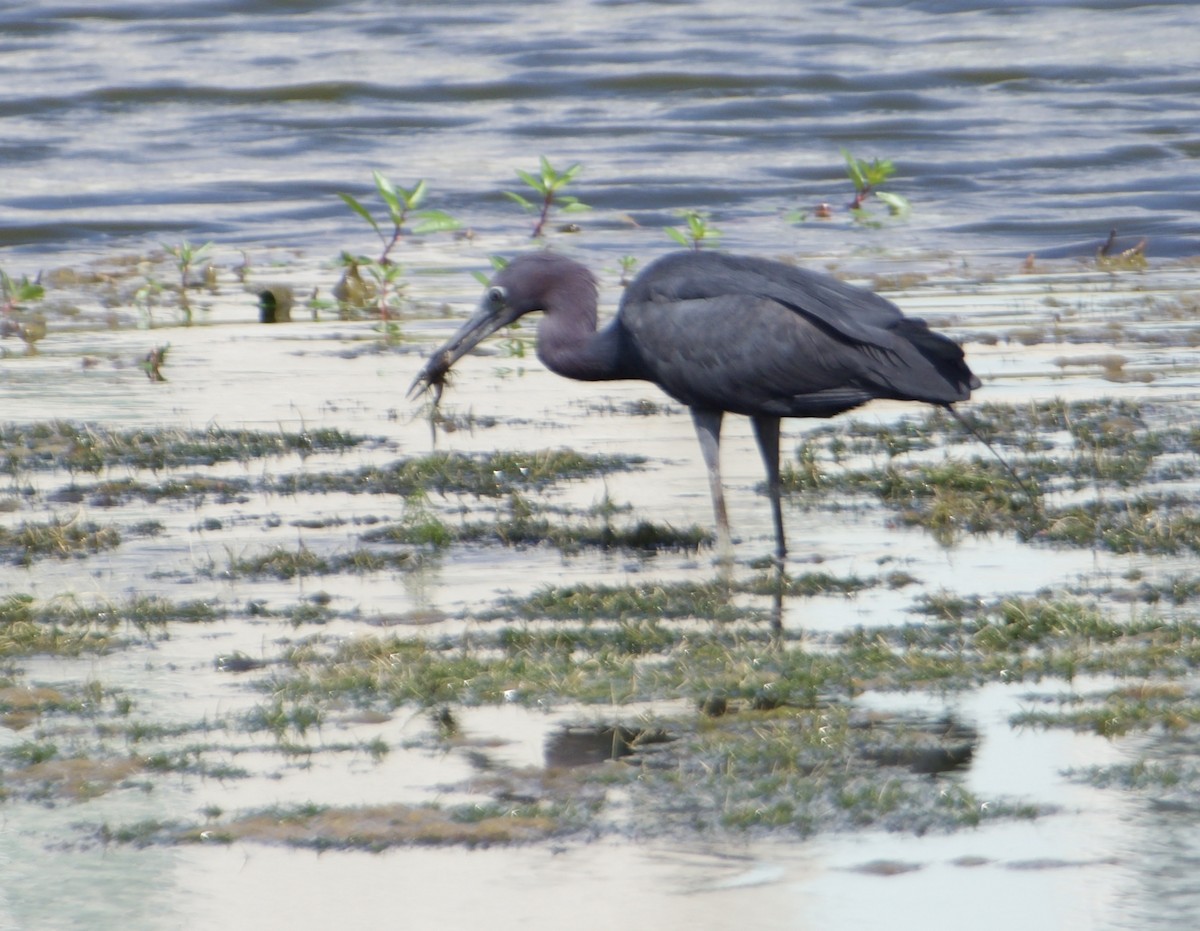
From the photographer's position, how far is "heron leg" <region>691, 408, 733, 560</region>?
650 centimetres

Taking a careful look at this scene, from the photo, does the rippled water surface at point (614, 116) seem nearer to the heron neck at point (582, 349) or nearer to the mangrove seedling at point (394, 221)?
the mangrove seedling at point (394, 221)

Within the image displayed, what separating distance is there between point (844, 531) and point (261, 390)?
11.7 feet

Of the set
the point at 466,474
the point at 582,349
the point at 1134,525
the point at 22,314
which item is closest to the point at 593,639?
the point at 1134,525

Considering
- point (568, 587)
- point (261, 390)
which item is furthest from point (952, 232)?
point (568, 587)

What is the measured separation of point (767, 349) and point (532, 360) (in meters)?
3.78

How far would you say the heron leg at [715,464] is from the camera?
650 centimetres

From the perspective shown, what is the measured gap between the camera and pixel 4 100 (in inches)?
766

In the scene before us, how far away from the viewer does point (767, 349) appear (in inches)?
266

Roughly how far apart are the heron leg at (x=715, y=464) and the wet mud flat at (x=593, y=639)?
0.10m

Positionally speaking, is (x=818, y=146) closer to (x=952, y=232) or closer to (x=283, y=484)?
(x=952, y=232)

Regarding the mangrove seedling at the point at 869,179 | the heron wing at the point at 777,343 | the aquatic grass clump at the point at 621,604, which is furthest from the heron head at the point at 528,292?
the mangrove seedling at the point at 869,179

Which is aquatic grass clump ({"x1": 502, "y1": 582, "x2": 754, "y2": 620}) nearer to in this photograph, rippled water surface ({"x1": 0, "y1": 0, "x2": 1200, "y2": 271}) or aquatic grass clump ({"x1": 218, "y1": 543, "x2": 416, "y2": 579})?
aquatic grass clump ({"x1": 218, "y1": 543, "x2": 416, "y2": 579})

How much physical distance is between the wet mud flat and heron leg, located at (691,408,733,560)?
99mm

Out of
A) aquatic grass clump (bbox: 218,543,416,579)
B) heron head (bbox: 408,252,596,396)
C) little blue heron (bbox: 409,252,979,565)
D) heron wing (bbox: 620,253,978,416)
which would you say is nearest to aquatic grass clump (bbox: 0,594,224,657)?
aquatic grass clump (bbox: 218,543,416,579)
